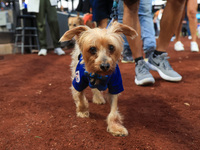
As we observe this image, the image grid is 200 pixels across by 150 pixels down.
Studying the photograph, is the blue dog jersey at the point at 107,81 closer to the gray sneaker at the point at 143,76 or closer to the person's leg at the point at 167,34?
the gray sneaker at the point at 143,76

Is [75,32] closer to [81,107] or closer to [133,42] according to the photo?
[81,107]

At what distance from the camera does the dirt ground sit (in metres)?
1.53

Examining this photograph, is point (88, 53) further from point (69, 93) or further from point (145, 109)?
point (69, 93)

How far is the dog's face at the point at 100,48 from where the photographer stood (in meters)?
1.65

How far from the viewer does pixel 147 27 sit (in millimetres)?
4445

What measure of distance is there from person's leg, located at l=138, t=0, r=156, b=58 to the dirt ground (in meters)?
1.17

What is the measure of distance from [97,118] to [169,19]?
194 centimetres

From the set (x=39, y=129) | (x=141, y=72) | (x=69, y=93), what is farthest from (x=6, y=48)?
(x=39, y=129)

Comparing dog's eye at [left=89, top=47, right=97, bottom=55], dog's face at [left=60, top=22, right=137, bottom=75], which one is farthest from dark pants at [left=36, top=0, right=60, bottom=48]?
dog's eye at [left=89, top=47, right=97, bottom=55]

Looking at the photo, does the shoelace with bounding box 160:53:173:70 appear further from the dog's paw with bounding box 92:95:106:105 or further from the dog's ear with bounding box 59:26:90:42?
the dog's ear with bounding box 59:26:90:42

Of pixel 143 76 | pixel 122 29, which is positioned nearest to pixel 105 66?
pixel 122 29

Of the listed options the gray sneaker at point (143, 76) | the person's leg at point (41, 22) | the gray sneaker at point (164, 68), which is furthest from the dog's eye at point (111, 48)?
the person's leg at point (41, 22)

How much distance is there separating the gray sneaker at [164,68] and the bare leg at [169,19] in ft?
0.50

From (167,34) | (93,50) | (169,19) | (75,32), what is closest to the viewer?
(93,50)
